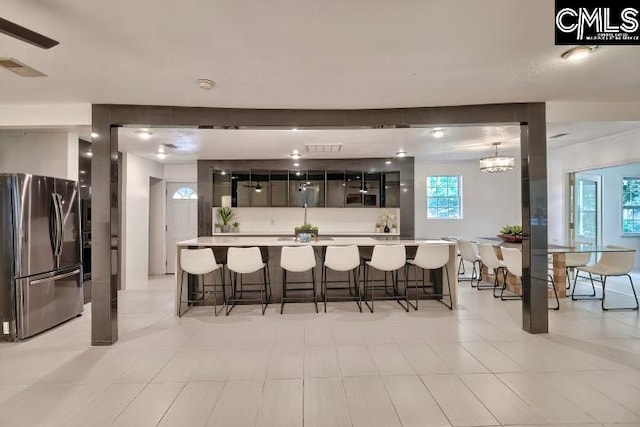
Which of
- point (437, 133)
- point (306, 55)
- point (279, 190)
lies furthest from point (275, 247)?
point (306, 55)

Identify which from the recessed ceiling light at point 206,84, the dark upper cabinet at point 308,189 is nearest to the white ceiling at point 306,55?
the recessed ceiling light at point 206,84

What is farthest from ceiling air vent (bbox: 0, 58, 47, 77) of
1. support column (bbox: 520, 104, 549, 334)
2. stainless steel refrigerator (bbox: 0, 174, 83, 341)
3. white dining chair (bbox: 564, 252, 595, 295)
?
white dining chair (bbox: 564, 252, 595, 295)

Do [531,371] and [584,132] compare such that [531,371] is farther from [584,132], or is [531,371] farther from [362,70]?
[584,132]

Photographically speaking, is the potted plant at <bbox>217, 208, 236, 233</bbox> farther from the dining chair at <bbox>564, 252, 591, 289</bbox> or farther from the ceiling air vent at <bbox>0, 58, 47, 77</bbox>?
the dining chair at <bbox>564, 252, 591, 289</bbox>

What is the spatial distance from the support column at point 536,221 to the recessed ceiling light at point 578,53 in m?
1.10

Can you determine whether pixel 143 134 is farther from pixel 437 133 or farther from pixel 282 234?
pixel 437 133

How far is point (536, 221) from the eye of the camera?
347cm

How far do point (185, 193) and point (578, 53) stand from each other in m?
7.03

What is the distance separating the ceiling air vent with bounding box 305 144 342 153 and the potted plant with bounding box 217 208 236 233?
2.32 m

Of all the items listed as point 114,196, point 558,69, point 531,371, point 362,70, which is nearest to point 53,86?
point 114,196

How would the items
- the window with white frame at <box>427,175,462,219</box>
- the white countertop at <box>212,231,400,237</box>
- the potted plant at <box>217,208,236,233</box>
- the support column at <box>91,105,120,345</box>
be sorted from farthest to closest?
the window with white frame at <box>427,175,462,219</box>
the potted plant at <box>217,208,236,233</box>
the white countertop at <box>212,231,400,237</box>
the support column at <box>91,105,120,345</box>

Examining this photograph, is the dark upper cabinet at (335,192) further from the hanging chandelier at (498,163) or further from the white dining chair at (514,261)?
the white dining chair at (514,261)

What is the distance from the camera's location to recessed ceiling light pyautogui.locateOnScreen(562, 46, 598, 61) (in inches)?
89.8

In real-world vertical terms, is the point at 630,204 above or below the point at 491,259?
above
